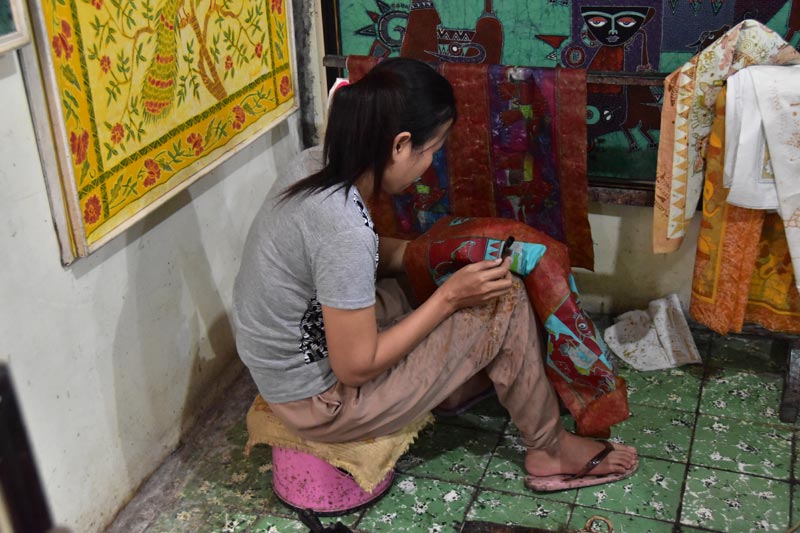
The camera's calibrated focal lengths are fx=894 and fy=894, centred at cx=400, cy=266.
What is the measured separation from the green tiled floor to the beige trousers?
263mm

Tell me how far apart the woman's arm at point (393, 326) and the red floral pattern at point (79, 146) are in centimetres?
60

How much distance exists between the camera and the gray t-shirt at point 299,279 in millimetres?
1857

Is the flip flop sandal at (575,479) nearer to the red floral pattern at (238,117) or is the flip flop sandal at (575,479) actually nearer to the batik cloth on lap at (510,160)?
the batik cloth on lap at (510,160)

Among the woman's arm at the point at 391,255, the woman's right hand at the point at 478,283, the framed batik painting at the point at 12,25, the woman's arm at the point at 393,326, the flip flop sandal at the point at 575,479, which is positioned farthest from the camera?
the woman's arm at the point at 391,255

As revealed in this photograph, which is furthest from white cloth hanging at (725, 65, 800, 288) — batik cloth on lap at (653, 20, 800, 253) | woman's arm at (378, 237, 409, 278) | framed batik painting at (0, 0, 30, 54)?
framed batik painting at (0, 0, 30, 54)

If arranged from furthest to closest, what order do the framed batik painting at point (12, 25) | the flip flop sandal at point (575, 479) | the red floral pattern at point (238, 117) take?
1. the red floral pattern at point (238, 117)
2. the flip flop sandal at point (575, 479)
3. the framed batik painting at point (12, 25)

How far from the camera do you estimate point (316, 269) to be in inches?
74.4

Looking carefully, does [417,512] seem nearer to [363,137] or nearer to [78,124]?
[363,137]

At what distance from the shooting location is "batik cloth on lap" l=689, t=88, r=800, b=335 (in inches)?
91.9

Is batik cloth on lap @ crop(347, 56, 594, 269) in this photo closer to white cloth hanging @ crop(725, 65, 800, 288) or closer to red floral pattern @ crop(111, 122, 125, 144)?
white cloth hanging @ crop(725, 65, 800, 288)

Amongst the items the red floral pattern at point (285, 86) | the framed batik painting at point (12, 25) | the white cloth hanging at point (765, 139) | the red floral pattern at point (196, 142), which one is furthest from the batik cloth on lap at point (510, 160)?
the framed batik painting at point (12, 25)

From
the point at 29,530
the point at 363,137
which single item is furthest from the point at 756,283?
the point at 29,530

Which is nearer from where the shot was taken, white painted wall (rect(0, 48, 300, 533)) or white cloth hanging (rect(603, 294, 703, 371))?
white painted wall (rect(0, 48, 300, 533))

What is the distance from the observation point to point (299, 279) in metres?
1.97
